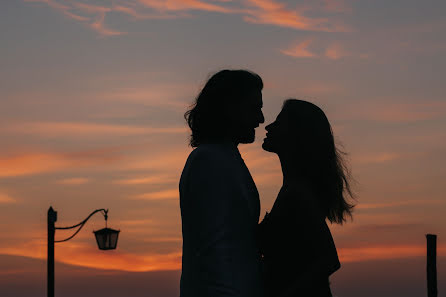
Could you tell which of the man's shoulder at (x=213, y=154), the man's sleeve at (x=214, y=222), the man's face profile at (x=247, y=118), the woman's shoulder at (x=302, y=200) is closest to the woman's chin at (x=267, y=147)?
the woman's shoulder at (x=302, y=200)

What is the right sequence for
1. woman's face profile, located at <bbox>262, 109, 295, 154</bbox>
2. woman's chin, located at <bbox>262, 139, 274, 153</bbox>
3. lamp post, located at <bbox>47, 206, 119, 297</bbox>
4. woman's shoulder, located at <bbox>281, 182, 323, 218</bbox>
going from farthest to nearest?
lamp post, located at <bbox>47, 206, 119, 297</bbox> < woman's chin, located at <bbox>262, 139, 274, 153</bbox> < woman's face profile, located at <bbox>262, 109, 295, 154</bbox> < woman's shoulder, located at <bbox>281, 182, 323, 218</bbox>

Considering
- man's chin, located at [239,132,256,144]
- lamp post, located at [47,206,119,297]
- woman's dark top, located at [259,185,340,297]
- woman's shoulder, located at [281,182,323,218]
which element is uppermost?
lamp post, located at [47,206,119,297]

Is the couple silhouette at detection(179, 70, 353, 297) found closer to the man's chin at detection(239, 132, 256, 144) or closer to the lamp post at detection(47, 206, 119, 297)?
the man's chin at detection(239, 132, 256, 144)

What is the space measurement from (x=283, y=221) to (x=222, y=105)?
0.93m

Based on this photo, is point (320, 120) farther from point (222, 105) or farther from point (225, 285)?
point (225, 285)

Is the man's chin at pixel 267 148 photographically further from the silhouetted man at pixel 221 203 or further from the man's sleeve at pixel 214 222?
the man's sleeve at pixel 214 222

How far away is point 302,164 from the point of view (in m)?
5.76

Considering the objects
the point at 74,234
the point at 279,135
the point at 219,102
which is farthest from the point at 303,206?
the point at 74,234

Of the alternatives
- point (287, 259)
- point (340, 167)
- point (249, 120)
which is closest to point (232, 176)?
point (249, 120)

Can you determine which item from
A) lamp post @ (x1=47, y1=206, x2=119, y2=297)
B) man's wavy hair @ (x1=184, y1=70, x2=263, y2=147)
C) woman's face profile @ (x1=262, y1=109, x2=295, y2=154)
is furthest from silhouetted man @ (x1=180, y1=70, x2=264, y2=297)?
lamp post @ (x1=47, y1=206, x2=119, y2=297)

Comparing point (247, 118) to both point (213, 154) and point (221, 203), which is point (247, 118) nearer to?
point (213, 154)

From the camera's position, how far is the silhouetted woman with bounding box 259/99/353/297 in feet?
17.5

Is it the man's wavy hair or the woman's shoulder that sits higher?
the man's wavy hair

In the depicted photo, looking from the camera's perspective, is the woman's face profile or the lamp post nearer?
the woman's face profile
